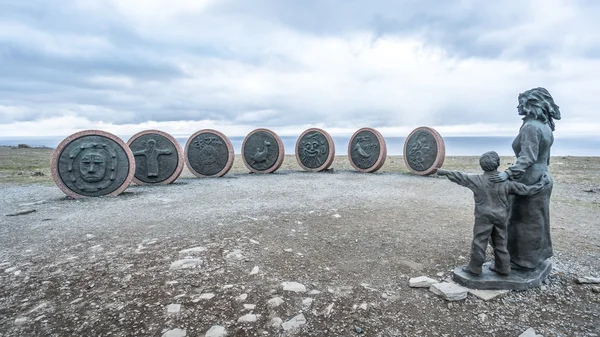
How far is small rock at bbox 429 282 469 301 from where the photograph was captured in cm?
349

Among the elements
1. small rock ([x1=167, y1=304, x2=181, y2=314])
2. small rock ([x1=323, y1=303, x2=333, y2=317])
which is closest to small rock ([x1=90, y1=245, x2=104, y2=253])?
small rock ([x1=167, y1=304, x2=181, y2=314])

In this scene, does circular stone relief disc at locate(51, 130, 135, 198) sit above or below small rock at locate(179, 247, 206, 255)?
above

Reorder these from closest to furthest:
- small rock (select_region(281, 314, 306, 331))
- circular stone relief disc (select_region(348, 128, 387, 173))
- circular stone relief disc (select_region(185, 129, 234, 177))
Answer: small rock (select_region(281, 314, 306, 331)) < circular stone relief disc (select_region(185, 129, 234, 177)) < circular stone relief disc (select_region(348, 128, 387, 173))

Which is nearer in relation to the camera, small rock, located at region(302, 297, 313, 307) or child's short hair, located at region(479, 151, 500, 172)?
small rock, located at region(302, 297, 313, 307)

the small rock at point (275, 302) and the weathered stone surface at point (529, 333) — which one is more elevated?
the small rock at point (275, 302)

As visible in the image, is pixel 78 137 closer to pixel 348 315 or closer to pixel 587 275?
pixel 348 315

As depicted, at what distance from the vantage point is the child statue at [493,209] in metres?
3.71

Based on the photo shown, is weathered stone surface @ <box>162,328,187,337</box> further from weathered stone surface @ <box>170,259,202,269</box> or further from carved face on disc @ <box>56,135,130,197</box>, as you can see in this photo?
carved face on disc @ <box>56,135,130,197</box>

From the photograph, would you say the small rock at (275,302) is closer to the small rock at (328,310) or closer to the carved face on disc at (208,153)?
the small rock at (328,310)

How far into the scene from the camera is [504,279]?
12.2 ft

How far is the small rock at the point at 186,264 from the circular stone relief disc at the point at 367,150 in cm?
1090

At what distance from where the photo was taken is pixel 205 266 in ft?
13.7

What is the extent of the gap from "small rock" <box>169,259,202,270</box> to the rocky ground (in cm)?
3

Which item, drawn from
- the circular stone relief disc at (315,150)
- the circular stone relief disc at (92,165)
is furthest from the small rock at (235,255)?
the circular stone relief disc at (315,150)
